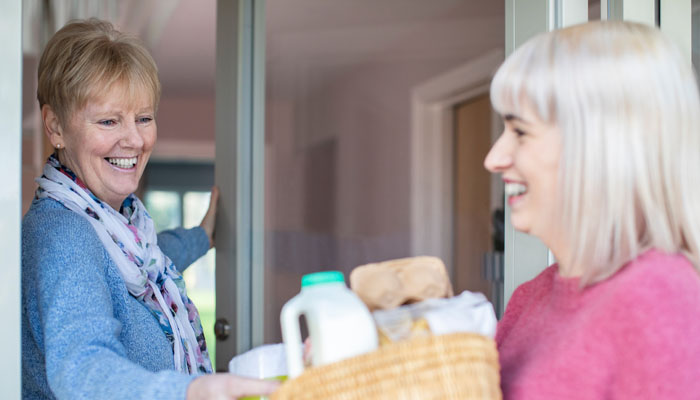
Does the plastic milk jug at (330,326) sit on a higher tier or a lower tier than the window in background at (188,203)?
higher

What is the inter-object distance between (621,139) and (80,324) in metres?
0.73

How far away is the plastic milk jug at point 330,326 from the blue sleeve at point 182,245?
4.31ft

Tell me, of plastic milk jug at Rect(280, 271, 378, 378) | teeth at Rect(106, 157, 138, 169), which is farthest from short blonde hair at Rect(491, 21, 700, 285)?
teeth at Rect(106, 157, 138, 169)

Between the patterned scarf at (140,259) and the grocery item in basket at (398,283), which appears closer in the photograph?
the grocery item in basket at (398,283)

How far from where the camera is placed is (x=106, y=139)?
130cm

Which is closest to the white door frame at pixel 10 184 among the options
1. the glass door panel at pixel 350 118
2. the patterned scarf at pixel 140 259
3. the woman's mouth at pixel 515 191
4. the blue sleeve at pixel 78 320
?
the blue sleeve at pixel 78 320

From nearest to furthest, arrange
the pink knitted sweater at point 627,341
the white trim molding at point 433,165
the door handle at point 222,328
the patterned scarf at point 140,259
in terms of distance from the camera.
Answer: the pink knitted sweater at point 627,341 < the patterned scarf at point 140,259 < the door handle at point 222,328 < the white trim molding at point 433,165

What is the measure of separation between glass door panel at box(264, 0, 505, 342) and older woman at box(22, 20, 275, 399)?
0.97 meters

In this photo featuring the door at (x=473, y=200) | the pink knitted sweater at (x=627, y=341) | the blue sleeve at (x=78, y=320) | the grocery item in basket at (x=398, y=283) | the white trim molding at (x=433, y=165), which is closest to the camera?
the pink knitted sweater at (x=627, y=341)

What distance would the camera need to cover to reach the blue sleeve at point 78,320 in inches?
33.0

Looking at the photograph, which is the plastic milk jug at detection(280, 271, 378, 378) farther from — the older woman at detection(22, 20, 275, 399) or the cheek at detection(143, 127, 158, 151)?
the cheek at detection(143, 127, 158, 151)

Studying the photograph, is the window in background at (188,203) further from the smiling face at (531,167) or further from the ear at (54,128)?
the smiling face at (531,167)

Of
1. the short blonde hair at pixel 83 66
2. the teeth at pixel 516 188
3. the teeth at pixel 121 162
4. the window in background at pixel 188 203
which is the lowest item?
the window in background at pixel 188 203

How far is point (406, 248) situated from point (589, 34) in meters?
2.08
